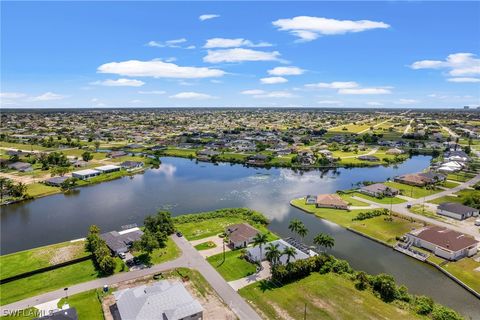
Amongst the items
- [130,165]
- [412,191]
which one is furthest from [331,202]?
[130,165]

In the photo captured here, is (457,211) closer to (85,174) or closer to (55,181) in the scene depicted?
(85,174)

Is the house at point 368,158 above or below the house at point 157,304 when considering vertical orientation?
Answer: above

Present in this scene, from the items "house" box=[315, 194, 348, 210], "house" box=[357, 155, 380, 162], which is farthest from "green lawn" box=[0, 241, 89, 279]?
"house" box=[357, 155, 380, 162]

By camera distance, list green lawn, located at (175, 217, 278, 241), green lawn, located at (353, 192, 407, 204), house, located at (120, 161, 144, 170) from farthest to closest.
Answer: house, located at (120, 161, 144, 170)
green lawn, located at (353, 192, 407, 204)
green lawn, located at (175, 217, 278, 241)

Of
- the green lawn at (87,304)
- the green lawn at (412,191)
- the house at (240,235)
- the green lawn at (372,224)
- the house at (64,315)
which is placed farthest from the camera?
the green lawn at (412,191)

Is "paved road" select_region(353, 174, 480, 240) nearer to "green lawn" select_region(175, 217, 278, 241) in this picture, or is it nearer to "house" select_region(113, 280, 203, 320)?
"green lawn" select_region(175, 217, 278, 241)

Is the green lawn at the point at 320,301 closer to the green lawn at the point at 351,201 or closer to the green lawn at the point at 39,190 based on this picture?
the green lawn at the point at 351,201

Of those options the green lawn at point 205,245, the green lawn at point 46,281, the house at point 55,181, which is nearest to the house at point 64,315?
the green lawn at point 46,281

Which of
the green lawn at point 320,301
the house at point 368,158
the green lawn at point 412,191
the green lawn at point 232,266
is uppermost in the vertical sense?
the house at point 368,158
